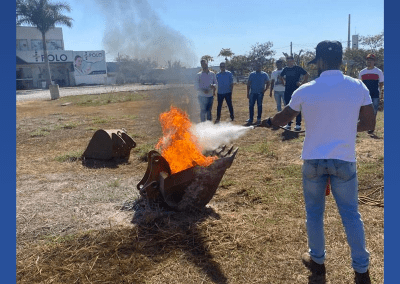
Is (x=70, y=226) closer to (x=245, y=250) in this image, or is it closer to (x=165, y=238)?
(x=165, y=238)

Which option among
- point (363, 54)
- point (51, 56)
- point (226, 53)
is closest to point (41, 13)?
point (51, 56)

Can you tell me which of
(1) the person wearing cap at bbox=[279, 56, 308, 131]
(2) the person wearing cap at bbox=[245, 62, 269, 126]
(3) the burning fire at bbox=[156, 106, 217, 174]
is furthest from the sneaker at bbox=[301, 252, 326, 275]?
(2) the person wearing cap at bbox=[245, 62, 269, 126]

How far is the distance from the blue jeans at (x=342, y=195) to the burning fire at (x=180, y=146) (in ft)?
5.65

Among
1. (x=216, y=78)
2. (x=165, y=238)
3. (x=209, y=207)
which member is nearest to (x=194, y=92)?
(x=216, y=78)

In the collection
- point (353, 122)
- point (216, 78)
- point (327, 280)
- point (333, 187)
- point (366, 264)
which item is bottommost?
point (327, 280)

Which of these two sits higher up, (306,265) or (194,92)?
(194,92)

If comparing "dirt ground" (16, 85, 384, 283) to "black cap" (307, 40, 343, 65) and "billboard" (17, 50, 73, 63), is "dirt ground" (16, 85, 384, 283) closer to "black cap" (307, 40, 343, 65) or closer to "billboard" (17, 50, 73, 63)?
"black cap" (307, 40, 343, 65)

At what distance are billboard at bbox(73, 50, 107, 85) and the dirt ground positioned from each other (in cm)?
4881

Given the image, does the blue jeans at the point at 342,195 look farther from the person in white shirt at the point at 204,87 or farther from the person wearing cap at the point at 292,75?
the person in white shirt at the point at 204,87

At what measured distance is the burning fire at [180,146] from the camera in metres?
4.66

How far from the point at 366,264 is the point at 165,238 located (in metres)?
2.09

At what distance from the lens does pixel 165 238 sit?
13.0 feet

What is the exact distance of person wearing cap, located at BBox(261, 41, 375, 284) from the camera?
9.13ft

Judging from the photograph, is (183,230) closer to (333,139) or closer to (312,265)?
(312,265)
